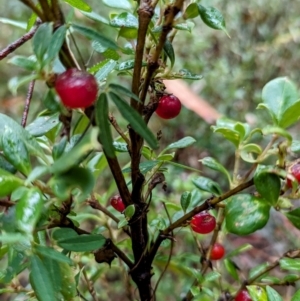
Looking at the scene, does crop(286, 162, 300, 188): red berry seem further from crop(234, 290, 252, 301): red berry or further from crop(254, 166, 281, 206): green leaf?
crop(234, 290, 252, 301): red berry

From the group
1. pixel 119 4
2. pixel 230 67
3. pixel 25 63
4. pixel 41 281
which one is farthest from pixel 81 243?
pixel 230 67

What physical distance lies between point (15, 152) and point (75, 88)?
0.31 feet

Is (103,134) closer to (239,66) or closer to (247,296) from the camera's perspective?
(247,296)

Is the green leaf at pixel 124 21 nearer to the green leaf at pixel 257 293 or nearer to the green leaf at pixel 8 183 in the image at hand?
the green leaf at pixel 8 183

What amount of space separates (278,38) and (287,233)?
0.61m

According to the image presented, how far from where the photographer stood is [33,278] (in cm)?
36

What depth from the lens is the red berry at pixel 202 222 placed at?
52cm

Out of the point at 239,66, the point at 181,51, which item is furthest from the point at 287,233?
the point at 181,51

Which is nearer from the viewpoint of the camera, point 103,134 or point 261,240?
point 103,134

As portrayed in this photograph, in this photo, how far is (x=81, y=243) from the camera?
40 centimetres

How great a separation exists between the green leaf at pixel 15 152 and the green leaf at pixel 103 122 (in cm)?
7

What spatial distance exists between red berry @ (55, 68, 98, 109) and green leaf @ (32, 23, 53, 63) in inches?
0.8

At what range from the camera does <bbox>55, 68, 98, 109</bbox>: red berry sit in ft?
1.06

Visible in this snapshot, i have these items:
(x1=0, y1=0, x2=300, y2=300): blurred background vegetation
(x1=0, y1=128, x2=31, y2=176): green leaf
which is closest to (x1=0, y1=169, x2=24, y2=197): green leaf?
(x1=0, y1=128, x2=31, y2=176): green leaf
